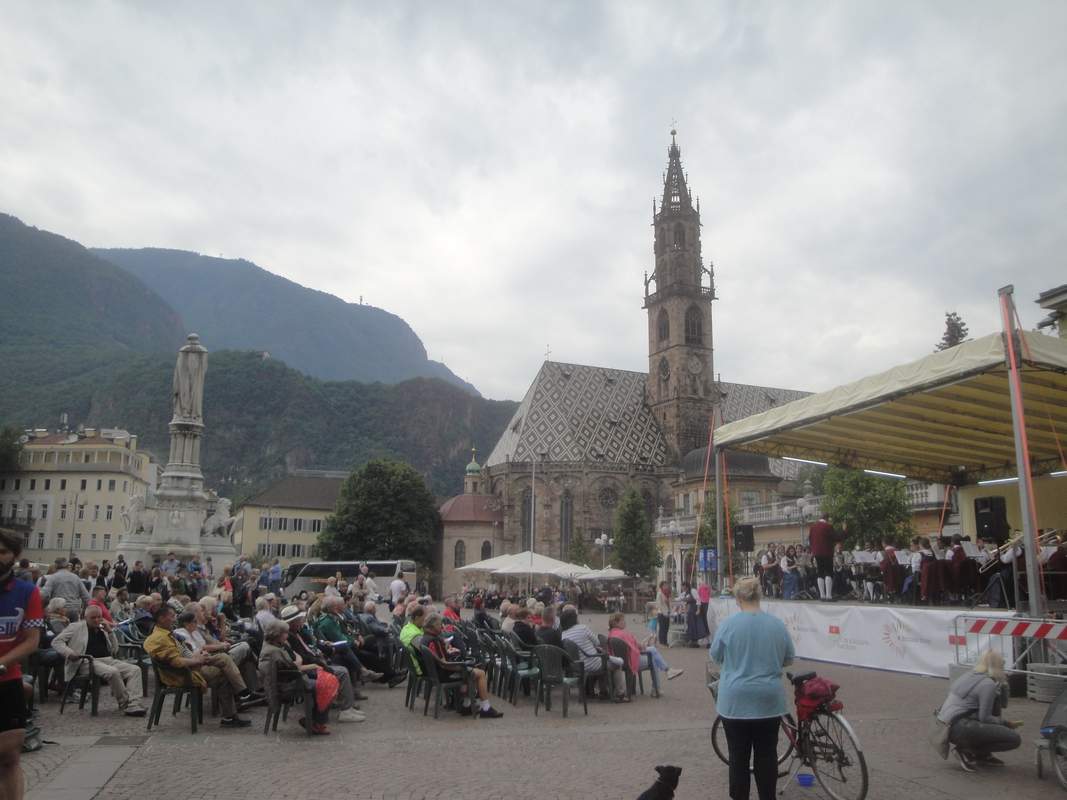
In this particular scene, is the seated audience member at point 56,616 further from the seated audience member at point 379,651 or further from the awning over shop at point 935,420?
the awning over shop at point 935,420

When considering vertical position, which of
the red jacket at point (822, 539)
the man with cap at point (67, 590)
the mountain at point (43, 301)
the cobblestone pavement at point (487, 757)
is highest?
the mountain at point (43, 301)

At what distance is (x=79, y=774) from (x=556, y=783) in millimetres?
3931

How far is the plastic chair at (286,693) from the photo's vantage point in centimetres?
912

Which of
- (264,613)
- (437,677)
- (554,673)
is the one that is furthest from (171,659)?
(554,673)

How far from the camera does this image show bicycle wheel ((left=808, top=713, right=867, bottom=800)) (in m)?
6.09

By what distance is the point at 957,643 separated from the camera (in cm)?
1220

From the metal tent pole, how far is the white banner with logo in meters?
0.62

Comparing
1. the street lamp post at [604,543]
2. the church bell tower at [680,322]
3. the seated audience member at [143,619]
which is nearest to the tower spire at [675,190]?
the church bell tower at [680,322]

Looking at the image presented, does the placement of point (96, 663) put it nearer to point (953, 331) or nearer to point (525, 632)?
point (525, 632)

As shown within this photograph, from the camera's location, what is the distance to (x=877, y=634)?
48.9ft

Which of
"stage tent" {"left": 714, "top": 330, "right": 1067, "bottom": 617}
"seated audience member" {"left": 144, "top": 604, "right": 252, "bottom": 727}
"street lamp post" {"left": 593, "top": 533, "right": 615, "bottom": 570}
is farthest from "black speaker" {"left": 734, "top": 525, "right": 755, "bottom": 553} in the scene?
"street lamp post" {"left": 593, "top": 533, "right": 615, "bottom": 570}

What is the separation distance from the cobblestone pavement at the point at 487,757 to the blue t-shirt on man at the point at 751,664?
4.93ft

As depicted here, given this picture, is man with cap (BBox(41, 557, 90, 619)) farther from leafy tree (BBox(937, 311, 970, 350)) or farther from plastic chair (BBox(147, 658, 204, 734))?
leafy tree (BBox(937, 311, 970, 350))

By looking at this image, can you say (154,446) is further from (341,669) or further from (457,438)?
(341,669)
